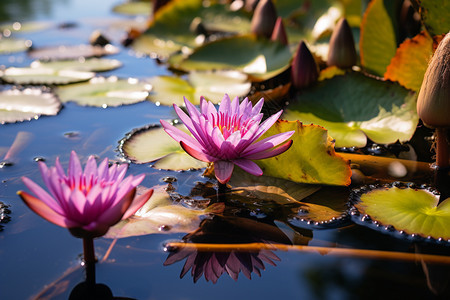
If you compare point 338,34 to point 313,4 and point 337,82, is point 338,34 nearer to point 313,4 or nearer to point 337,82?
point 337,82

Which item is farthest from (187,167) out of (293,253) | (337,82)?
(337,82)

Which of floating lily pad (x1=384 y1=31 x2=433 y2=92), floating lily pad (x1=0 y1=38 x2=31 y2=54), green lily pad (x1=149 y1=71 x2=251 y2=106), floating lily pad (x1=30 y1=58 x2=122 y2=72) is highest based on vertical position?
floating lily pad (x1=384 y1=31 x2=433 y2=92)

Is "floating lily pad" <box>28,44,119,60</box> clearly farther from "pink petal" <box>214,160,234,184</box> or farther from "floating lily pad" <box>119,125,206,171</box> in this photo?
"pink petal" <box>214,160,234,184</box>

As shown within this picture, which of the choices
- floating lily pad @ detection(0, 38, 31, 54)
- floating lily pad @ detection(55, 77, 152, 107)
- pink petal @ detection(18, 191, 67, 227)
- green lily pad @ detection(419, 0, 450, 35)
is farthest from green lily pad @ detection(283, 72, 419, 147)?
floating lily pad @ detection(0, 38, 31, 54)

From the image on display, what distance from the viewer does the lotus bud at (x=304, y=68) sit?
2246 millimetres

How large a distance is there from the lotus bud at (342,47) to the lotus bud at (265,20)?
0.66 metres

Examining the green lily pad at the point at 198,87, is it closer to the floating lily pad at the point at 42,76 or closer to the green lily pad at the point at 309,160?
the floating lily pad at the point at 42,76

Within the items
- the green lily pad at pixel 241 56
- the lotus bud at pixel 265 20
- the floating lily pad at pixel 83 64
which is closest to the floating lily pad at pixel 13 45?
the floating lily pad at pixel 83 64

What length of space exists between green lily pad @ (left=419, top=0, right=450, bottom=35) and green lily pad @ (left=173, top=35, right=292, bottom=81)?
778 mm

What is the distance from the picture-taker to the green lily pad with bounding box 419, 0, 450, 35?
1.90 metres

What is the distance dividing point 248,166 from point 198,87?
3.92 feet

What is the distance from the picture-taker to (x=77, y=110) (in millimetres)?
2311

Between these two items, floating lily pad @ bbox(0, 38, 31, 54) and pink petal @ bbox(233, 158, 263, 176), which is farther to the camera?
floating lily pad @ bbox(0, 38, 31, 54)

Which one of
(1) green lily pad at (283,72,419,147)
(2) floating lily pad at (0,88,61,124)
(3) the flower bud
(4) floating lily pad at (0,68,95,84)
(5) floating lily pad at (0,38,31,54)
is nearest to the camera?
(3) the flower bud
